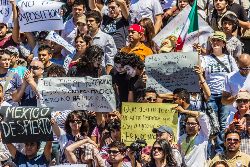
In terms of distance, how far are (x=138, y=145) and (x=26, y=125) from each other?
132cm

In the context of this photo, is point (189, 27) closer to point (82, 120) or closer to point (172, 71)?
point (172, 71)

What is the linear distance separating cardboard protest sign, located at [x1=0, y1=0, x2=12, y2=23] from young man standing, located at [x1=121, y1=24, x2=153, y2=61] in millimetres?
2049

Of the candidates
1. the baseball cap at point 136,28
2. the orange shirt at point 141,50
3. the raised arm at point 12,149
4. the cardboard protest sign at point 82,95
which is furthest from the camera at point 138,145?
the baseball cap at point 136,28

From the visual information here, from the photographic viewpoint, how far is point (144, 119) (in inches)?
613

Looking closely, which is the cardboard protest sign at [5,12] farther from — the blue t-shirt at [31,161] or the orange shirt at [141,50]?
the blue t-shirt at [31,161]

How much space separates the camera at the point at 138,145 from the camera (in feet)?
49.7

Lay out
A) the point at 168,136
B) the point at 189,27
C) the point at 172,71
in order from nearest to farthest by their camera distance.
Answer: the point at 168,136 < the point at 172,71 < the point at 189,27

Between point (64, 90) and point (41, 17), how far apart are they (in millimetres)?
2799

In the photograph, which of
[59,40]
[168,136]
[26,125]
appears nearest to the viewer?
[168,136]

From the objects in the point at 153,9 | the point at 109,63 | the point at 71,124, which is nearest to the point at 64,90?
the point at 71,124

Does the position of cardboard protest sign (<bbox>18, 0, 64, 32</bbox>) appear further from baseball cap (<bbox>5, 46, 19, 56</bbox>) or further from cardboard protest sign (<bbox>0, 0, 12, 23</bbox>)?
cardboard protest sign (<bbox>0, 0, 12, 23</bbox>)

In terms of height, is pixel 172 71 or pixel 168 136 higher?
pixel 172 71

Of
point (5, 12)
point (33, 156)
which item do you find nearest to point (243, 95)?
point (33, 156)

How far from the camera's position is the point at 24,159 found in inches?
605
